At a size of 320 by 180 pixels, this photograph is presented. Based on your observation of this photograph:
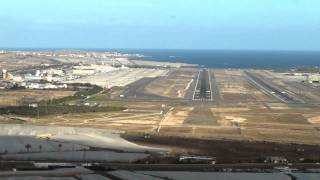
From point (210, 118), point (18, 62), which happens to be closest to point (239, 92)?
point (210, 118)

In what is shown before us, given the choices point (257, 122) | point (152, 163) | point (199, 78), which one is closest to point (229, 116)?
point (257, 122)

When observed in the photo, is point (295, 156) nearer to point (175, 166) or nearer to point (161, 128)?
point (175, 166)

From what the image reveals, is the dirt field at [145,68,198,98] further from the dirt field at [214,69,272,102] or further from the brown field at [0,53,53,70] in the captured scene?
the brown field at [0,53,53,70]

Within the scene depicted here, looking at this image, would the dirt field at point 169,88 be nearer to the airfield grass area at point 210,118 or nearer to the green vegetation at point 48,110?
the airfield grass area at point 210,118

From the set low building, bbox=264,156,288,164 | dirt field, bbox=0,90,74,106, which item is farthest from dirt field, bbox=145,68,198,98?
low building, bbox=264,156,288,164

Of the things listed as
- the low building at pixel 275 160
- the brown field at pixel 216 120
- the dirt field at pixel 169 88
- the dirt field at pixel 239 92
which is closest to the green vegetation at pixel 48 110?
the brown field at pixel 216 120

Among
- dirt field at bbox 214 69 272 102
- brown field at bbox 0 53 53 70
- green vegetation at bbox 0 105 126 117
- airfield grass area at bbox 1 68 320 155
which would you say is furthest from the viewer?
brown field at bbox 0 53 53 70
